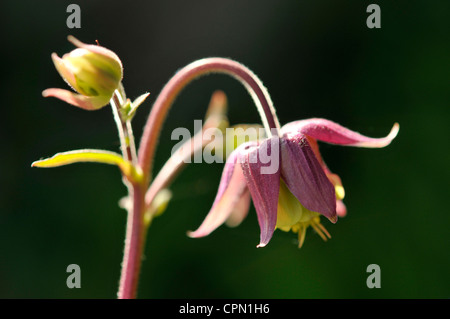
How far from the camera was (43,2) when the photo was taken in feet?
8.37

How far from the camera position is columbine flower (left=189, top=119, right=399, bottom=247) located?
1.00 m

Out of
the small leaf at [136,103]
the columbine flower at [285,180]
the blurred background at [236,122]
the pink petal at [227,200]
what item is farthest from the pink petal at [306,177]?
the blurred background at [236,122]

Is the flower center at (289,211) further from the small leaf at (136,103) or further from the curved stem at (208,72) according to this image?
the small leaf at (136,103)

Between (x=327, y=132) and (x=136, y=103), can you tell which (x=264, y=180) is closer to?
(x=327, y=132)

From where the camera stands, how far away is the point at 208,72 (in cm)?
109

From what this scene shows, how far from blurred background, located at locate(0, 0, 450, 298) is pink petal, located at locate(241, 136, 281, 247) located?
1407mm

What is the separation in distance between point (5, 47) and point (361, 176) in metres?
1.93

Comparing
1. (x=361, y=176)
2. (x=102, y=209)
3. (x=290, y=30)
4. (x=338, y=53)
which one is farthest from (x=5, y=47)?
(x=361, y=176)

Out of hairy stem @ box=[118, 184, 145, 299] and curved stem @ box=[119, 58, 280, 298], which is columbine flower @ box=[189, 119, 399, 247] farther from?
hairy stem @ box=[118, 184, 145, 299]

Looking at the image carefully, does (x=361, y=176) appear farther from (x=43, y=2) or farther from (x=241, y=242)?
(x=43, y=2)

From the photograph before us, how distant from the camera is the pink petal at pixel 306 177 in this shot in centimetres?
100

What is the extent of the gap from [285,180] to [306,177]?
0.05m

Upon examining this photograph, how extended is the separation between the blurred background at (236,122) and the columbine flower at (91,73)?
1.45 metres
